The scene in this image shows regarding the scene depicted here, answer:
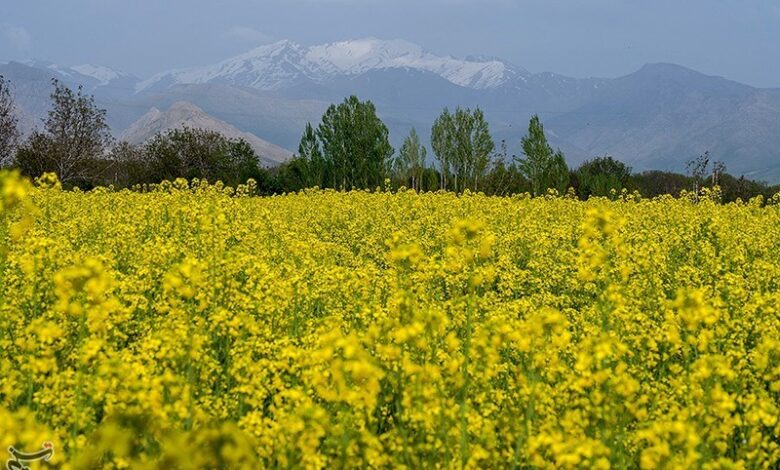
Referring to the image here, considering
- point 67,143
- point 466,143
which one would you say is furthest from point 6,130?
point 466,143

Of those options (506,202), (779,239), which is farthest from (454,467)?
(506,202)

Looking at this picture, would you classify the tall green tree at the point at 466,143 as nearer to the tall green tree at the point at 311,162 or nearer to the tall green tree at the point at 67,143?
Result: the tall green tree at the point at 311,162

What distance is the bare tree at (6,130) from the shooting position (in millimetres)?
44281

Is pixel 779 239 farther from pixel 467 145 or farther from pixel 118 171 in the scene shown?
pixel 118 171

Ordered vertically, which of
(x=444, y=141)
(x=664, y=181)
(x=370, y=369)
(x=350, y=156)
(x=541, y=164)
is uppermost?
(x=664, y=181)

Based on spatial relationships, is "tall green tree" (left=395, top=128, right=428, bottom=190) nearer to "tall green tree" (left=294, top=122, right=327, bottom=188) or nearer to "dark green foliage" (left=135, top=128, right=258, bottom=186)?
"tall green tree" (left=294, top=122, right=327, bottom=188)

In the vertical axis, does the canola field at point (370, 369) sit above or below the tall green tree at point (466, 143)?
below

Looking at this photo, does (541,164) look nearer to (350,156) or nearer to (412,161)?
(412,161)

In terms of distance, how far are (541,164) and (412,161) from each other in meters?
12.5

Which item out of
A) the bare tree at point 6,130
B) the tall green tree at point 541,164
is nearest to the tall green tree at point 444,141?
the tall green tree at point 541,164

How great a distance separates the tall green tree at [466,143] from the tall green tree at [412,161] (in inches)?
134

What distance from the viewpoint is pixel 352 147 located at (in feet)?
155

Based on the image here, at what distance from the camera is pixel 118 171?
65.1 m

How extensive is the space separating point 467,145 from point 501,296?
38.7 meters
